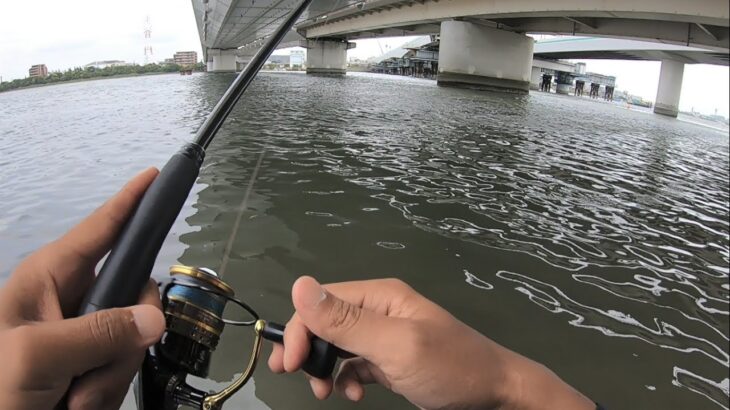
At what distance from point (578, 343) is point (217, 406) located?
2.68 meters

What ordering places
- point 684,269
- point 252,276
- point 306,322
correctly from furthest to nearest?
point 684,269 → point 252,276 → point 306,322

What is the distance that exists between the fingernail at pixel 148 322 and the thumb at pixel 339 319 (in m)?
0.27

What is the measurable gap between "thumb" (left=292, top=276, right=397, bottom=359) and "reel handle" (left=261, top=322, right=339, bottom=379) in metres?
0.07

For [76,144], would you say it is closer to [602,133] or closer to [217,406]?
[217,406]

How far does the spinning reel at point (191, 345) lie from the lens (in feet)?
3.79

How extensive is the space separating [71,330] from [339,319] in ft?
1.65

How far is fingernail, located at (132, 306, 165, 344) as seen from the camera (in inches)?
37.9

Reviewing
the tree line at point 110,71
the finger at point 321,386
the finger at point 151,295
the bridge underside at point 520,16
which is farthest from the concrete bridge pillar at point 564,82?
the finger at point 151,295

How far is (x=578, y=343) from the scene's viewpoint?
10.5 feet

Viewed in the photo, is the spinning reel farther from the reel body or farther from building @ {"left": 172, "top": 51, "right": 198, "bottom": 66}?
building @ {"left": 172, "top": 51, "right": 198, "bottom": 66}

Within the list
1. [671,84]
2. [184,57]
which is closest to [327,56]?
[184,57]

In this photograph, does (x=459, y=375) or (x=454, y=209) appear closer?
(x=459, y=375)

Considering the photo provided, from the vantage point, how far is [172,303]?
1162 millimetres

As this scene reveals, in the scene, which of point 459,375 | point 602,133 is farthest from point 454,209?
point 602,133
